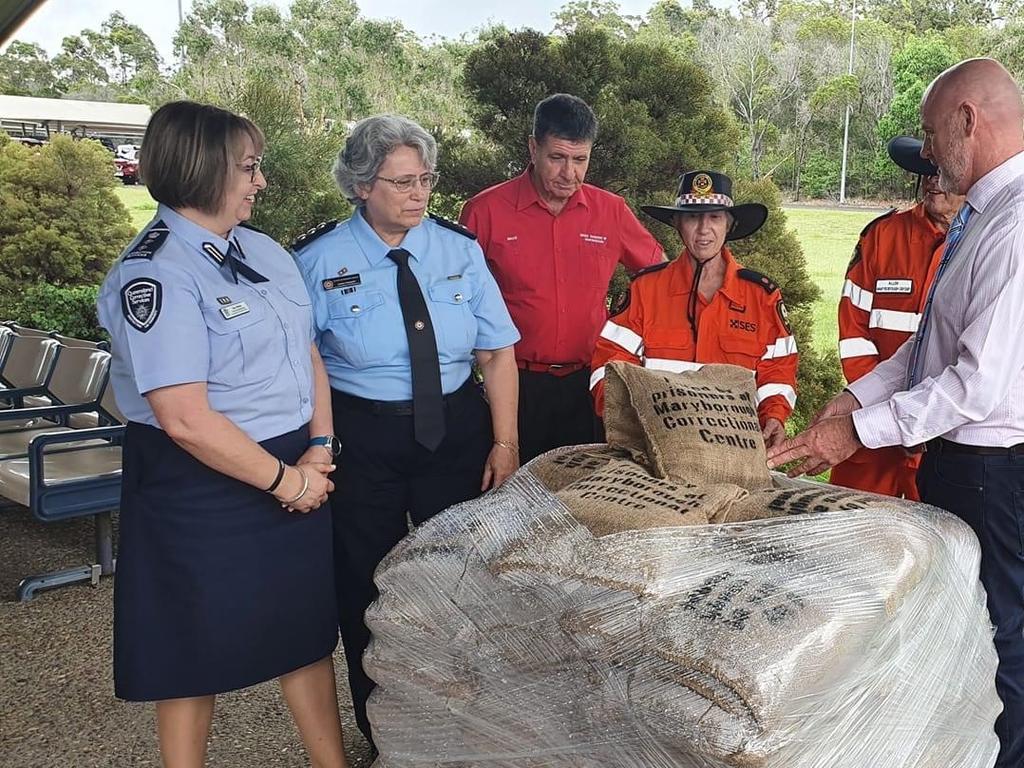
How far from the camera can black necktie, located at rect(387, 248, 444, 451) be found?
238 cm

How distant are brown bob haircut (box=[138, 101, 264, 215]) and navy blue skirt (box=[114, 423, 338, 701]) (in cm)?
48

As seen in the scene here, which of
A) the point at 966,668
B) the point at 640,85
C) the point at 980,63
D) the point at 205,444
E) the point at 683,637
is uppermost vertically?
the point at 640,85

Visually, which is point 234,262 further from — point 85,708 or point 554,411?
point 85,708

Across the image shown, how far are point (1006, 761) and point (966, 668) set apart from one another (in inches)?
18.0

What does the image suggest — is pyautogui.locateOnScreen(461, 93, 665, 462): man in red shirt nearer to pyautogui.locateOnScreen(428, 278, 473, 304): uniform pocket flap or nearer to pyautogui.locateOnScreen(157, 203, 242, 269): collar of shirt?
pyautogui.locateOnScreen(428, 278, 473, 304): uniform pocket flap

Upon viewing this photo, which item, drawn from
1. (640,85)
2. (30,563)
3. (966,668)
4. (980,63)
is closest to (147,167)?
(980,63)

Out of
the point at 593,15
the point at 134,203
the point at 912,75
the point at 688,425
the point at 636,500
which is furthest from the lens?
the point at 134,203

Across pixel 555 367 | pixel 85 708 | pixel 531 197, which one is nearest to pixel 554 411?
pixel 555 367

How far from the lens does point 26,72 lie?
56.9 feet

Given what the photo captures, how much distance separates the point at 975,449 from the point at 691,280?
34.3 inches

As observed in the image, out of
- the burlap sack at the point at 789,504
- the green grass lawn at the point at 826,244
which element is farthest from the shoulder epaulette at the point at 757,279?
the green grass lawn at the point at 826,244

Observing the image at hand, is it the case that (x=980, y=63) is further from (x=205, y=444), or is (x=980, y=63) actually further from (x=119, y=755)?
(x=119, y=755)

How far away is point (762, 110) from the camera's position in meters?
6.07

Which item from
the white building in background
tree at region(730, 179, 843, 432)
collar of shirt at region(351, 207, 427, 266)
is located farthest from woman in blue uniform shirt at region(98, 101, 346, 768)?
the white building in background
